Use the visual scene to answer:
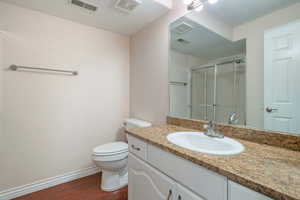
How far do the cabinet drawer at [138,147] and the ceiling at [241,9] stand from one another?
1146 millimetres

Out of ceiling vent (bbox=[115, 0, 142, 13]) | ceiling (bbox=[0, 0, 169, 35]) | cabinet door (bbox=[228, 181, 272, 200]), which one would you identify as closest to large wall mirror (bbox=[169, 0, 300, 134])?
ceiling (bbox=[0, 0, 169, 35])

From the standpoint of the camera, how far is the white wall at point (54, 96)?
143 cm

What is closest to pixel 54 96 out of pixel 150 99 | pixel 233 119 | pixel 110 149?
pixel 110 149

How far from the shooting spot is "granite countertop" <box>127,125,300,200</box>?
1.41 feet

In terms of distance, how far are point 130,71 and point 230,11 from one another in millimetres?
1499

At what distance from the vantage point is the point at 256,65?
93 centimetres

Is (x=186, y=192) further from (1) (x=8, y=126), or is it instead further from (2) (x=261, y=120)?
(1) (x=8, y=126)

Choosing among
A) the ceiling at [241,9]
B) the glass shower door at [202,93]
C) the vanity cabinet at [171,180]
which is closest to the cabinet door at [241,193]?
the vanity cabinet at [171,180]

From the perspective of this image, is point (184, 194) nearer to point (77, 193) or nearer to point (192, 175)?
point (192, 175)

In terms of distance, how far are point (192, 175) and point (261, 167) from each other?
0.93ft

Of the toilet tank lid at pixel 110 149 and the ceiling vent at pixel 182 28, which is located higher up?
the ceiling vent at pixel 182 28

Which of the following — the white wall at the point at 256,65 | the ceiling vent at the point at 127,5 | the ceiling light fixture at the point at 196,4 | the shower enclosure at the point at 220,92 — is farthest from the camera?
the ceiling vent at the point at 127,5

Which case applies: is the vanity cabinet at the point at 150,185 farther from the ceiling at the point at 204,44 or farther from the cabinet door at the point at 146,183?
the ceiling at the point at 204,44

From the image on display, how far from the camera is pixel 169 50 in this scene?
1.54 metres
